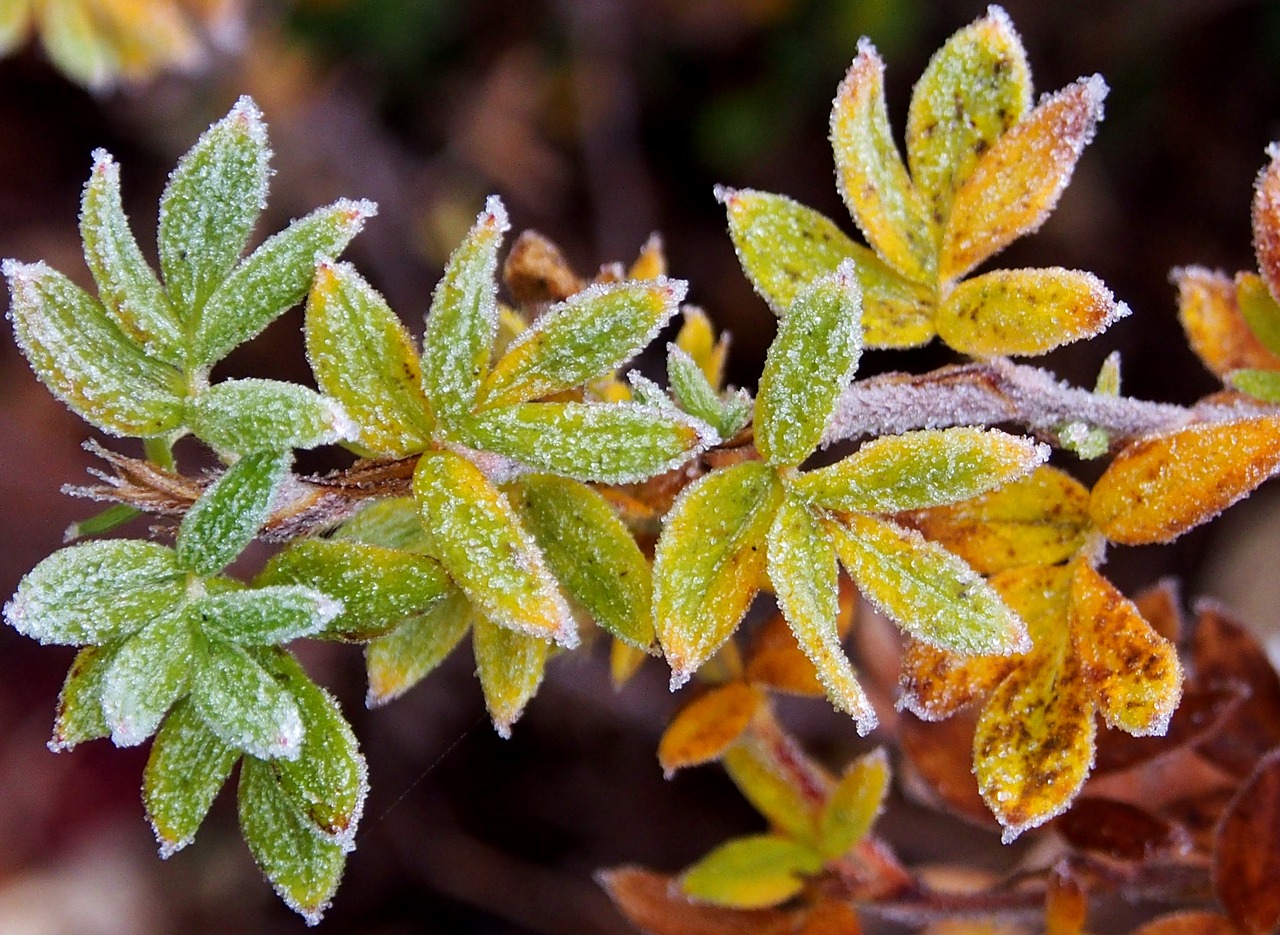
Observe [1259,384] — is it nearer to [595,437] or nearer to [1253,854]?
[1253,854]

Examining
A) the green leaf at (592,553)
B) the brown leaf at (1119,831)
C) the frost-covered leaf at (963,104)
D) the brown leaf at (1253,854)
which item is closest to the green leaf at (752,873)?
the brown leaf at (1119,831)

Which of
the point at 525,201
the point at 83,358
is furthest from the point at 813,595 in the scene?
the point at 525,201

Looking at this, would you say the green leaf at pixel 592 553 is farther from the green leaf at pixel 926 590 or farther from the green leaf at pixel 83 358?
the green leaf at pixel 83 358

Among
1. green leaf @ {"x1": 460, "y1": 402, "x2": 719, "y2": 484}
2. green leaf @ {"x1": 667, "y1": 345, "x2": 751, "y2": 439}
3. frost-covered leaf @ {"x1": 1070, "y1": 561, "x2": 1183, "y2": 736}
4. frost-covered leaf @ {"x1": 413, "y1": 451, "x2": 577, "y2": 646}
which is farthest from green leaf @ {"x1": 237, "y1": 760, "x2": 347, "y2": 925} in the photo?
frost-covered leaf @ {"x1": 1070, "y1": 561, "x2": 1183, "y2": 736}

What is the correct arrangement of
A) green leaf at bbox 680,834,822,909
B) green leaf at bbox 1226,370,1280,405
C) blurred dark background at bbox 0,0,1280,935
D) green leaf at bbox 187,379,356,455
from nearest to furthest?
green leaf at bbox 187,379,356,455 → green leaf at bbox 1226,370,1280,405 → green leaf at bbox 680,834,822,909 → blurred dark background at bbox 0,0,1280,935

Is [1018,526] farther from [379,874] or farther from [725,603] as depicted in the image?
[379,874]

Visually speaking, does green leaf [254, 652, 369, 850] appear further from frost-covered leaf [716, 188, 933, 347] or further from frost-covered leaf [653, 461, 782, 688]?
frost-covered leaf [716, 188, 933, 347]
